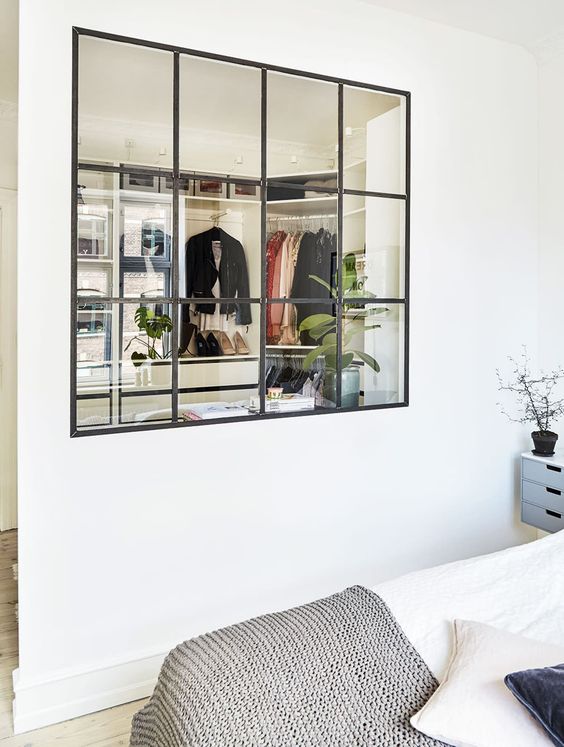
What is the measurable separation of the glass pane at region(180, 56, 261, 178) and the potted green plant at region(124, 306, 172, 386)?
23.6 inches

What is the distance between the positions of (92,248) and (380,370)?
1.35 m

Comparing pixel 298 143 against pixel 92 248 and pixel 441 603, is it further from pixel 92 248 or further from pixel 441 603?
pixel 441 603

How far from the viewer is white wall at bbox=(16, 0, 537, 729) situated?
6.73 ft

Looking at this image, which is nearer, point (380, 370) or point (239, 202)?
point (239, 202)

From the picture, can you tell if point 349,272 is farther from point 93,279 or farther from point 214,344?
point 93,279

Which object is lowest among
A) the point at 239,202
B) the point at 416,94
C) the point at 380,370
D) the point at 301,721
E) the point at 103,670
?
the point at 103,670

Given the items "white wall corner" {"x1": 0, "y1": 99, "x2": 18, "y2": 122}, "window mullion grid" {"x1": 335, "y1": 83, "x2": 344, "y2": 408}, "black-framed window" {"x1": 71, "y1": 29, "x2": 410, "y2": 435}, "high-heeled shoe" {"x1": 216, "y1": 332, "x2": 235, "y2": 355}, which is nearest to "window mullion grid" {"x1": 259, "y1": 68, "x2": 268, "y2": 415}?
"black-framed window" {"x1": 71, "y1": 29, "x2": 410, "y2": 435}

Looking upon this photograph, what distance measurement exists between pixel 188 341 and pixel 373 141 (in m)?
1.23

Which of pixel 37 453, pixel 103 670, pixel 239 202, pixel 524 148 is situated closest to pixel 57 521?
pixel 37 453

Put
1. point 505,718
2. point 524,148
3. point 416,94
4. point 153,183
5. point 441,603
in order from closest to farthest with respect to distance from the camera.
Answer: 1. point 505,718
2. point 441,603
3. point 153,183
4. point 416,94
5. point 524,148

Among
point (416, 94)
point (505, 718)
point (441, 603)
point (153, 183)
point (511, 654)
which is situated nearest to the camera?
point (505, 718)

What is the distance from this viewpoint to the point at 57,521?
2.09 metres

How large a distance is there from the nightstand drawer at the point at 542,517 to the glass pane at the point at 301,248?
55.8 inches

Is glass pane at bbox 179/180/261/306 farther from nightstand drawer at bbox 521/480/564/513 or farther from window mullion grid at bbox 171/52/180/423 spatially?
nightstand drawer at bbox 521/480/564/513
